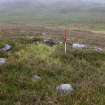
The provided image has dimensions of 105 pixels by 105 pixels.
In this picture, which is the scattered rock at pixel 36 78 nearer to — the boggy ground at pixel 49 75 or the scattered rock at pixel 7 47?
the boggy ground at pixel 49 75

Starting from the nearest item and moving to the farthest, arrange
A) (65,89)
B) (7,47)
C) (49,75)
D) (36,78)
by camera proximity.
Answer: (65,89), (36,78), (49,75), (7,47)

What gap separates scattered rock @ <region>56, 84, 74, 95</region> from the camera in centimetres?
1034

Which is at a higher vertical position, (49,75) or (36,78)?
(36,78)

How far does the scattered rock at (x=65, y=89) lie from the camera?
33.9 feet

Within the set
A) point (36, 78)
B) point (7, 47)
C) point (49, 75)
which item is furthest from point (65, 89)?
point (7, 47)

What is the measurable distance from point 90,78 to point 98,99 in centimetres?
306

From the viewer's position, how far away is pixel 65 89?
10664 mm

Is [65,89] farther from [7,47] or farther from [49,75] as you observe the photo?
[7,47]

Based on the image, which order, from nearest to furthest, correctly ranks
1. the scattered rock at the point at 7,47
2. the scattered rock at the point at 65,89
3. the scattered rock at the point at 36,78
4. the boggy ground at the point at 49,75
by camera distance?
the boggy ground at the point at 49,75 → the scattered rock at the point at 65,89 → the scattered rock at the point at 36,78 → the scattered rock at the point at 7,47

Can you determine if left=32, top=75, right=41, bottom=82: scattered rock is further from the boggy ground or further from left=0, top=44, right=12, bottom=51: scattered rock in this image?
left=0, top=44, right=12, bottom=51: scattered rock

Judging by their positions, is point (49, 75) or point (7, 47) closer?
point (49, 75)

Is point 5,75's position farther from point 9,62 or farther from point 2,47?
point 2,47

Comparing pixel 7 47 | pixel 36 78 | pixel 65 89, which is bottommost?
pixel 7 47

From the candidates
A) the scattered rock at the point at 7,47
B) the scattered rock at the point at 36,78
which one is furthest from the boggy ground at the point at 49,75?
the scattered rock at the point at 7,47
